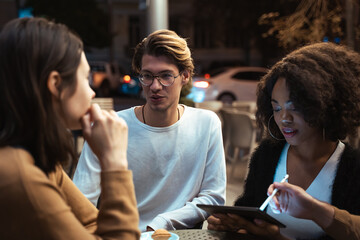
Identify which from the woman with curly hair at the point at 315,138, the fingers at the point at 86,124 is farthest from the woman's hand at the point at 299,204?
the fingers at the point at 86,124

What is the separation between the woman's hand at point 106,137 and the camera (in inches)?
63.0

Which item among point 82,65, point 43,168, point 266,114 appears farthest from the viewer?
point 266,114

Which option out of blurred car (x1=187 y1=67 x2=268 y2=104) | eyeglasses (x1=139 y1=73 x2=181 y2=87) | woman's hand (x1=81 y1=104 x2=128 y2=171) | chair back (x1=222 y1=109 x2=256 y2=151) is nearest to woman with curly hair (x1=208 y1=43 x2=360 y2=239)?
eyeglasses (x1=139 y1=73 x2=181 y2=87)

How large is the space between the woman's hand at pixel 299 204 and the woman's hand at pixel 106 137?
68 cm

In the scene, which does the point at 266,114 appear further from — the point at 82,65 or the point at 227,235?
the point at 82,65

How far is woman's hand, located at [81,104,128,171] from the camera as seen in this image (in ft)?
5.25

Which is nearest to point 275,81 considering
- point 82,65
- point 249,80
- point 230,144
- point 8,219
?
point 82,65

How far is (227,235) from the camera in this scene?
7.27 feet

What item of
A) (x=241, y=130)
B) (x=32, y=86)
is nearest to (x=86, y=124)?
(x=32, y=86)

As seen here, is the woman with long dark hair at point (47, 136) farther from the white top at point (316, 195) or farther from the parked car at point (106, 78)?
the parked car at point (106, 78)

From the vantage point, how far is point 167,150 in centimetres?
278

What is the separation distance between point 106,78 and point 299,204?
23261 mm

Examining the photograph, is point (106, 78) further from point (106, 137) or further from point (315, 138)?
point (106, 137)

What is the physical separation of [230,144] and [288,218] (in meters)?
5.55
